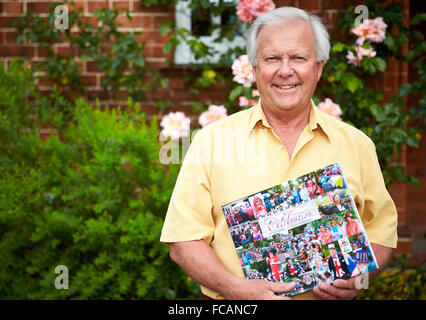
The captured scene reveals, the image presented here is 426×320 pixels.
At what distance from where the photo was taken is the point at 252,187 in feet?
6.81

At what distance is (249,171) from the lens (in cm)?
209

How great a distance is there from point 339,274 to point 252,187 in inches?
16.6

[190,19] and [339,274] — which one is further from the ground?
[190,19]

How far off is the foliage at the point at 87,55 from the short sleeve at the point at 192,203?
8.15 ft

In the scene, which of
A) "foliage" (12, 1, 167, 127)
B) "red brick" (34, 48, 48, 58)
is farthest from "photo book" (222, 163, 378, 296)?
"red brick" (34, 48, 48, 58)

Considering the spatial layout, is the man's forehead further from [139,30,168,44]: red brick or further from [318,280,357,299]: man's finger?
[139,30,168,44]: red brick

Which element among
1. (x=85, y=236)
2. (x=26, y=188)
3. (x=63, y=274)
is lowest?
(x=63, y=274)

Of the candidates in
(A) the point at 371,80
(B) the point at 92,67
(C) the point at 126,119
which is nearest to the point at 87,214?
(C) the point at 126,119

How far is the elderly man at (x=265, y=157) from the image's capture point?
2.08 m

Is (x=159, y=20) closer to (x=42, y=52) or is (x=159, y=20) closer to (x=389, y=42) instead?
(x=42, y=52)

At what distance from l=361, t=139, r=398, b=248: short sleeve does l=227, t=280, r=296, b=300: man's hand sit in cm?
48

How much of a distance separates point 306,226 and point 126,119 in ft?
7.42
